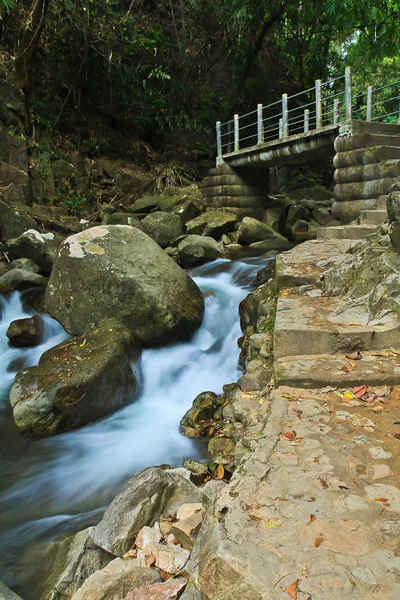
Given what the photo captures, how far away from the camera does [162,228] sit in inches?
462

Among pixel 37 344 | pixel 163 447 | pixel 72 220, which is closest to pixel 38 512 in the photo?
pixel 163 447

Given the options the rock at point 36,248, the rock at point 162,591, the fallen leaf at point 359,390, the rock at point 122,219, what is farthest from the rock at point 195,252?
the rock at point 162,591

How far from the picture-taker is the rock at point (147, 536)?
2.42 meters

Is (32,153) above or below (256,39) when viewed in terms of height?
below

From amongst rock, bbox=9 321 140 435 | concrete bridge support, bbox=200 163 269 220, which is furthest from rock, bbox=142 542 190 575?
concrete bridge support, bbox=200 163 269 220

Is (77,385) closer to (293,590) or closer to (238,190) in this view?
(293,590)

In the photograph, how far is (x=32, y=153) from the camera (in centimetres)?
1390

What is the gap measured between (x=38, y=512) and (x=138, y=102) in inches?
620

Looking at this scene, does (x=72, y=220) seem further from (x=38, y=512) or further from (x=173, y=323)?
(x=38, y=512)

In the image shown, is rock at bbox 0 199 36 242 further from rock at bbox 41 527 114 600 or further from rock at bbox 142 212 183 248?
rock at bbox 41 527 114 600

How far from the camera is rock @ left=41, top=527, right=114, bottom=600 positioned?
2654 mm

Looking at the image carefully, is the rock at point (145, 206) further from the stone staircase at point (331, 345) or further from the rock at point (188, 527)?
the rock at point (188, 527)

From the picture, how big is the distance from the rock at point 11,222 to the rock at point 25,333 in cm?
392

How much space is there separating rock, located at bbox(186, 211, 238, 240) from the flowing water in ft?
17.6
